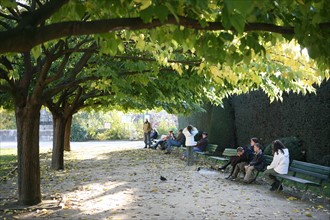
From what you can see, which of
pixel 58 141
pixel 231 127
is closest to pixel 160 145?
pixel 231 127

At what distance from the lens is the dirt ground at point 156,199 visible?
7.46 metres

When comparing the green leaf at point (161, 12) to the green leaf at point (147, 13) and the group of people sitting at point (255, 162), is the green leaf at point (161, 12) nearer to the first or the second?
the green leaf at point (147, 13)

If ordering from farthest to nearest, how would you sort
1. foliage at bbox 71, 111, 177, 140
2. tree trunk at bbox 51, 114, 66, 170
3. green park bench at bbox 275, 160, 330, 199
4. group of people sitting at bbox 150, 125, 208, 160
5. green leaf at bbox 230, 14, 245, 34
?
foliage at bbox 71, 111, 177, 140 → group of people sitting at bbox 150, 125, 208, 160 → tree trunk at bbox 51, 114, 66, 170 → green park bench at bbox 275, 160, 330, 199 → green leaf at bbox 230, 14, 245, 34

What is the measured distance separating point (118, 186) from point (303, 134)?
732cm

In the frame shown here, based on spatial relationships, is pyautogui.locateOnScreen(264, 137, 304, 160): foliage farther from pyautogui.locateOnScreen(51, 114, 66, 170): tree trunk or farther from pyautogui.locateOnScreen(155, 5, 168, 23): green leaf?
pyautogui.locateOnScreen(155, 5, 168, 23): green leaf

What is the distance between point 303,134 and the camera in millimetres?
14531

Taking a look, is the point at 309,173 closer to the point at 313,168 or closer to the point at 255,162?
the point at 313,168

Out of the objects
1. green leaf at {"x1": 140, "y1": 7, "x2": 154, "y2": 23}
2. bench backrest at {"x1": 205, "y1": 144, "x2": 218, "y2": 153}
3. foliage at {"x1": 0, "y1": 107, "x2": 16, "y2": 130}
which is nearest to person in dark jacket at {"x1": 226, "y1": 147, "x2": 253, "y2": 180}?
bench backrest at {"x1": 205, "y1": 144, "x2": 218, "y2": 153}

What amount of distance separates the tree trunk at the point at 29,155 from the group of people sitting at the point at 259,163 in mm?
5406

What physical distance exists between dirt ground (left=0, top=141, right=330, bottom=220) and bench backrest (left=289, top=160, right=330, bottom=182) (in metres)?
0.54

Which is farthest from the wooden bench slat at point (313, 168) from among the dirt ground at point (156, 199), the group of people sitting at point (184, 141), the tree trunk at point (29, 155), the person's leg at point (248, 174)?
the tree trunk at point (29, 155)

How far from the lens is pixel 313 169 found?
953 centimetres

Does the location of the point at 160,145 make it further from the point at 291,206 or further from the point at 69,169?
the point at 291,206

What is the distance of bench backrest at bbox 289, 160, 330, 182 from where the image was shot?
29.4 feet
